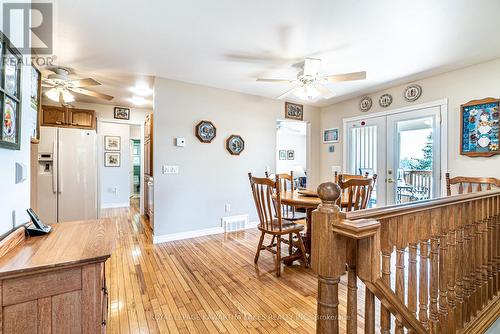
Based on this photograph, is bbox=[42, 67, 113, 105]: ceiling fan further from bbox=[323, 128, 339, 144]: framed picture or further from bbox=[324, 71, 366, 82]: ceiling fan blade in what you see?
bbox=[323, 128, 339, 144]: framed picture

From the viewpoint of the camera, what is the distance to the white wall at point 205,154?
11.3 ft

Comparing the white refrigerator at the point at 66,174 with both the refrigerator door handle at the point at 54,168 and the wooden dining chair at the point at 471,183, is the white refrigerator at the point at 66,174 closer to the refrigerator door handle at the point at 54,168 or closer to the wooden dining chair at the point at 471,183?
the refrigerator door handle at the point at 54,168

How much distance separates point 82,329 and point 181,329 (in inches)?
32.9

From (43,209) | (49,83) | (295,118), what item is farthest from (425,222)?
(43,209)

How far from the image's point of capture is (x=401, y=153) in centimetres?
372

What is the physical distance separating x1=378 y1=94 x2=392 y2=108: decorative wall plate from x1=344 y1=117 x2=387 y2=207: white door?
0.75 feet

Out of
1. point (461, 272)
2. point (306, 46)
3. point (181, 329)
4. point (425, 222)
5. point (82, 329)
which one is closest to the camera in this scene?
point (82, 329)

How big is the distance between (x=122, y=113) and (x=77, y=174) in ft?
6.10

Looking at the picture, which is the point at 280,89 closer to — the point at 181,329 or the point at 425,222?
the point at 425,222

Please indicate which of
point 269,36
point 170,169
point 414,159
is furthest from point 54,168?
point 414,159

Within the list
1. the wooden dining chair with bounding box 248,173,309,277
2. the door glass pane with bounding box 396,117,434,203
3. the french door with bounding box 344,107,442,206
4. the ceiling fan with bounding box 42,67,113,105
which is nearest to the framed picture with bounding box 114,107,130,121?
the ceiling fan with bounding box 42,67,113,105

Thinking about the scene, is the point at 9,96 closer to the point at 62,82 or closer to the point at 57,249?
the point at 57,249

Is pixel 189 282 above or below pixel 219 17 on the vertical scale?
below

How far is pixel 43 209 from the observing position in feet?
11.5
